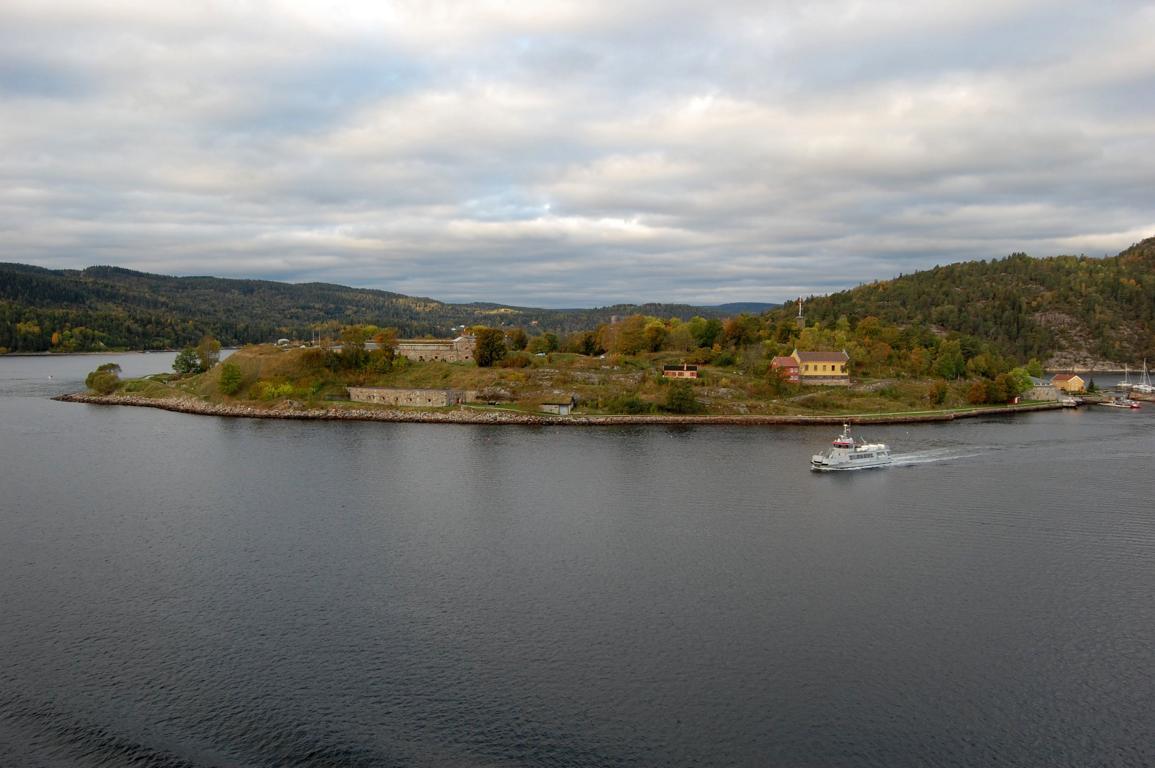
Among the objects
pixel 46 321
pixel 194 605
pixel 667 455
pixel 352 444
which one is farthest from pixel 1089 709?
pixel 46 321

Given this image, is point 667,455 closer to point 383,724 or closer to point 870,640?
point 870,640

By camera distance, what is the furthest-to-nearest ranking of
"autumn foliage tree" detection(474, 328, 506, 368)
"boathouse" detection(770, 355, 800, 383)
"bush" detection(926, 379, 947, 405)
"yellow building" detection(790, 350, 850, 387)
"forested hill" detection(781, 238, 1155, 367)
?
"forested hill" detection(781, 238, 1155, 367) < "autumn foliage tree" detection(474, 328, 506, 368) < "yellow building" detection(790, 350, 850, 387) < "boathouse" detection(770, 355, 800, 383) < "bush" detection(926, 379, 947, 405)

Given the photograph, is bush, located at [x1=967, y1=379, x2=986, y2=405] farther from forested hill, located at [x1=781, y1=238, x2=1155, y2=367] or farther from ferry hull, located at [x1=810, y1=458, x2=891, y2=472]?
forested hill, located at [x1=781, y1=238, x2=1155, y2=367]

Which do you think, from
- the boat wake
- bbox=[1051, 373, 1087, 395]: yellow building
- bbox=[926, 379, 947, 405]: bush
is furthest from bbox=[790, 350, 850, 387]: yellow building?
bbox=[1051, 373, 1087, 395]: yellow building

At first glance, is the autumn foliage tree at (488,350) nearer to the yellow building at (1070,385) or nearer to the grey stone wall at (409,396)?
the grey stone wall at (409,396)

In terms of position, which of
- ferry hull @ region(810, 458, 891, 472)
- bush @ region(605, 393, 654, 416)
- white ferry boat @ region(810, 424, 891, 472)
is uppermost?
bush @ region(605, 393, 654, 416)

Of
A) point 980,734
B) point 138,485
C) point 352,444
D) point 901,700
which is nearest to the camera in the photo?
point 980,734

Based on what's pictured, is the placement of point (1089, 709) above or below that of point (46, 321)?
below
